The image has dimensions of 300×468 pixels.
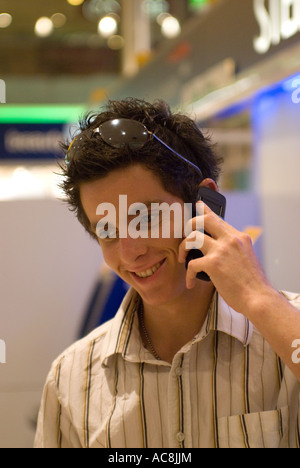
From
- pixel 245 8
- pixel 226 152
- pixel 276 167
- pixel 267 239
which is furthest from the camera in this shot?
pixel 226 152

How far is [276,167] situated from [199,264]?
112 centimetres

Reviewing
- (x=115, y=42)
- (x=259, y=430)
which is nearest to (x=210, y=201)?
(x=259, y=430)

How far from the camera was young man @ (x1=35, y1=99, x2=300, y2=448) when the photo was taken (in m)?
1.14

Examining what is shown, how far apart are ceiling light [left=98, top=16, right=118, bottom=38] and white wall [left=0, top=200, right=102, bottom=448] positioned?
597cm

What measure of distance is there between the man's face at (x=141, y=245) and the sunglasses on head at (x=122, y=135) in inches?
1.7

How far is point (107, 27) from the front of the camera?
25.1ft

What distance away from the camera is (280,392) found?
1.15 metres

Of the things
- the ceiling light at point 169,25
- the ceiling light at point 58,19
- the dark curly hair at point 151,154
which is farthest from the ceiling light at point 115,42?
the dark curly hair at point 151,154

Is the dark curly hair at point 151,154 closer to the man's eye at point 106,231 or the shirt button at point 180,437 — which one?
the man's eye at point 106,231

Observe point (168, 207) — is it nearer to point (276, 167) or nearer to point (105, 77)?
point (276, 167)

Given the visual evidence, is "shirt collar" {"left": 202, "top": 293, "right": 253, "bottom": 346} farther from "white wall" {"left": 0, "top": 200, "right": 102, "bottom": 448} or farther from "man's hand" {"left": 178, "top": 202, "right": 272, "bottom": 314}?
"white wall" {"left": 0, "top": 200, "right": 102, "bottom": 448}

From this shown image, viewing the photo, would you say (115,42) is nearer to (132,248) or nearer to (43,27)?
Result: (43,27)

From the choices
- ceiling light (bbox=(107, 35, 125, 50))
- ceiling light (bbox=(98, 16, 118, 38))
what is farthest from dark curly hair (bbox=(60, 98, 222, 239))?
ceiling light (bbox=(107, 35, 125, 50))

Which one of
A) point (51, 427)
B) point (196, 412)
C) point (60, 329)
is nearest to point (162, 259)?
point (196, 412)
